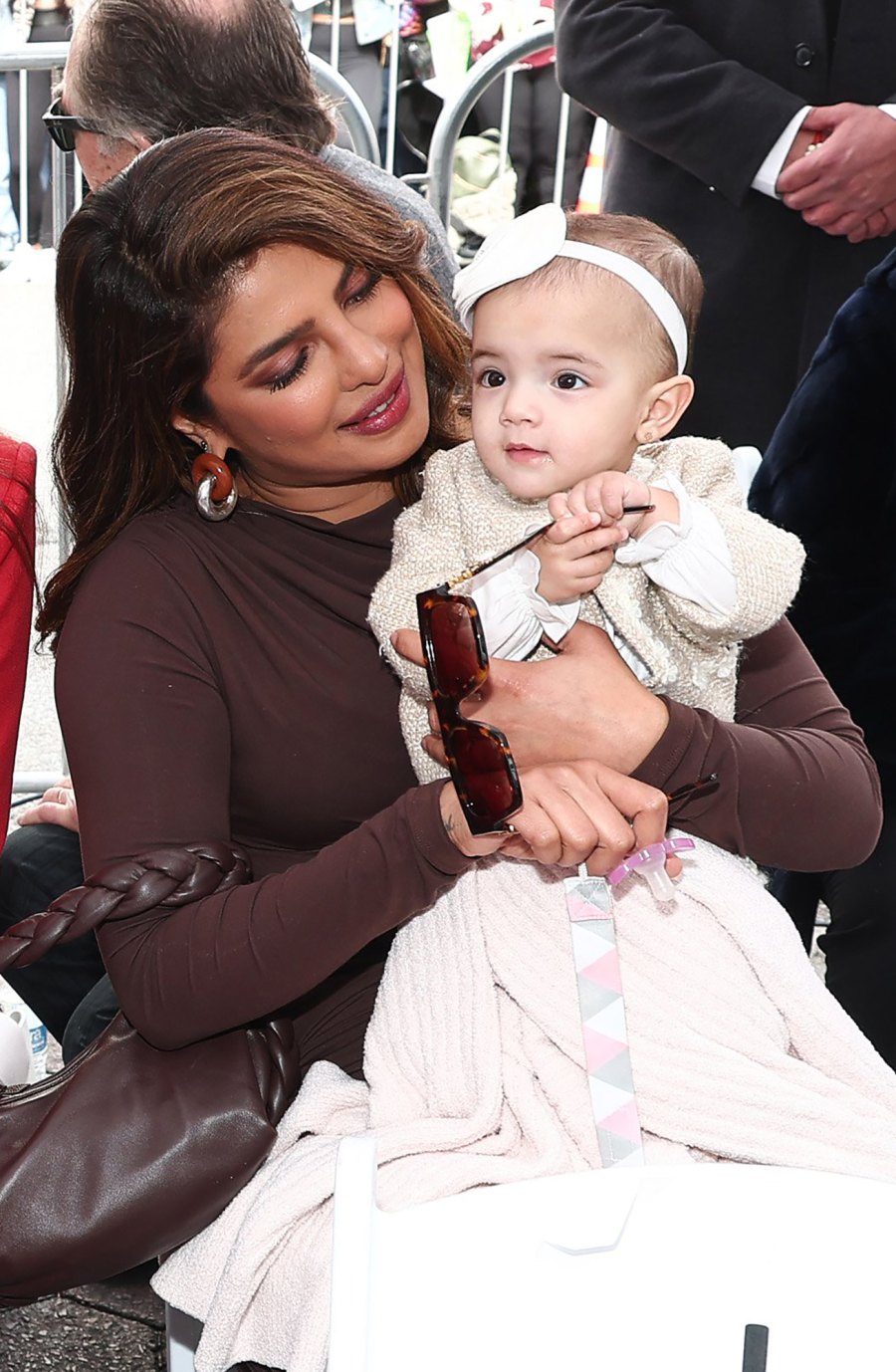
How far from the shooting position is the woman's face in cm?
170

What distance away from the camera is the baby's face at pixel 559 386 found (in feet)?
5.41

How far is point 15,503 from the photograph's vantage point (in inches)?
71.6

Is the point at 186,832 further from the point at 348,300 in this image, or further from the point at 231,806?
the point at 348,300

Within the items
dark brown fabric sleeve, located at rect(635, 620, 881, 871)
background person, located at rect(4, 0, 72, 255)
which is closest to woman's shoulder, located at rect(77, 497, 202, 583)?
dark brown fabric sleeve, located at rect(635, 620, 881, 871)

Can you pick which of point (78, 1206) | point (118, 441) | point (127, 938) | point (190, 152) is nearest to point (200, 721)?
point (127, 938)

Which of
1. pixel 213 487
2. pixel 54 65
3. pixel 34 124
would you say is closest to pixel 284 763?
pixel 213 487

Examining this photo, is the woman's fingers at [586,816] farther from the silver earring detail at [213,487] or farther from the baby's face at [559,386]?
the silver earring detail at [213,487]

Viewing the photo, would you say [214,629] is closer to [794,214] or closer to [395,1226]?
[395,1226]

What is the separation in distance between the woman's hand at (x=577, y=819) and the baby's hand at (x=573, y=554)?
189 millimetres

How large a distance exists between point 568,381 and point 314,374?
280mm

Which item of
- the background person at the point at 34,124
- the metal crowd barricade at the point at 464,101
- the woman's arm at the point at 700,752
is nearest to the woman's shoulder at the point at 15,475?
the woman's arm at the point at 700,752

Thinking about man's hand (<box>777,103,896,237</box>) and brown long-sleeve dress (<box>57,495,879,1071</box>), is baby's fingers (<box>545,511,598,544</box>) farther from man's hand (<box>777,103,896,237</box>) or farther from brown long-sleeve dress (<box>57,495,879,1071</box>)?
man's hand (<box>777,103,896,237</box>)

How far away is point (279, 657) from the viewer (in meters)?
1.75

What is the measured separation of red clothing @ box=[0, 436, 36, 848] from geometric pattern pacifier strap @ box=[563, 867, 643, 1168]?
27.1 inches
